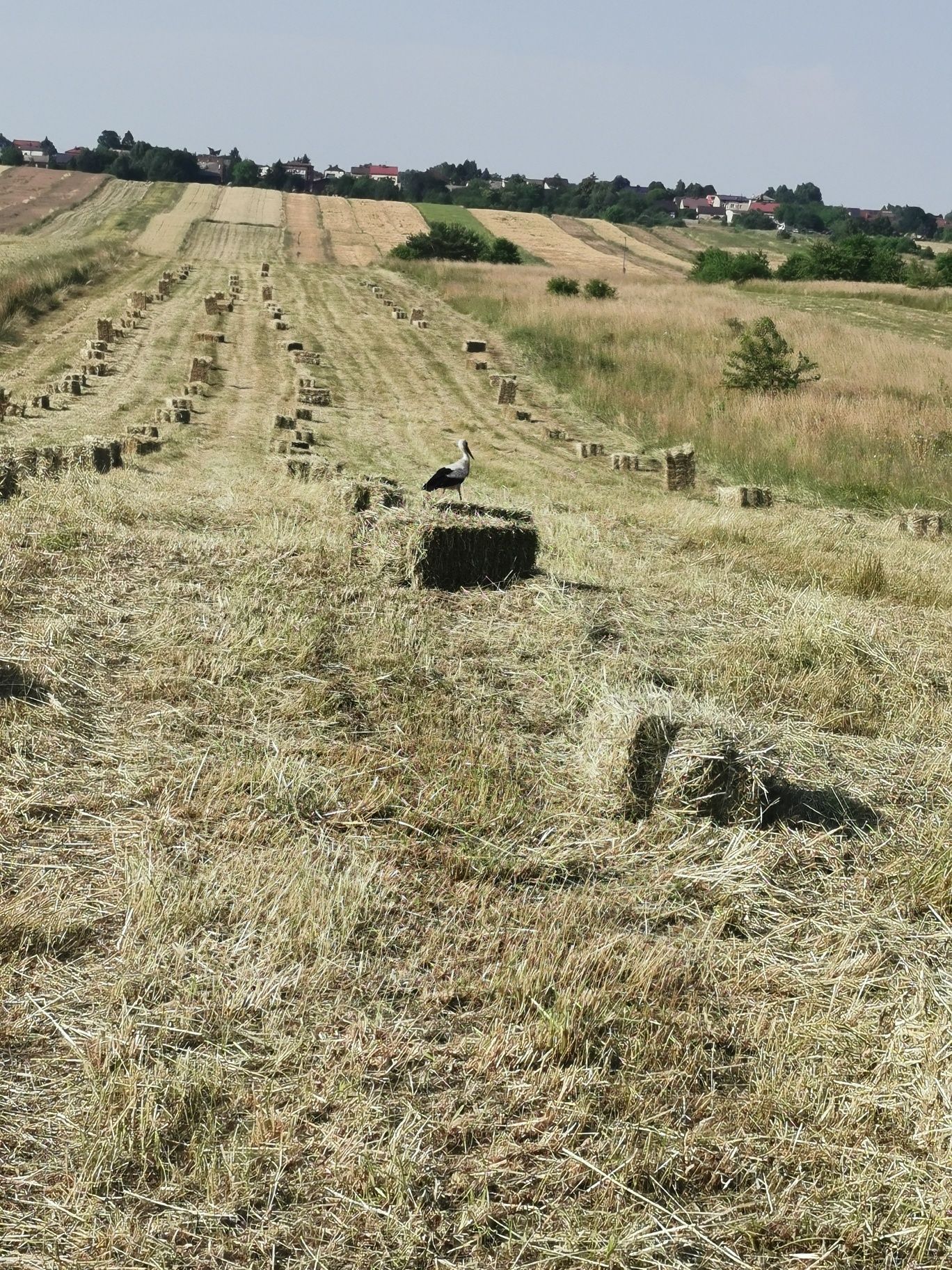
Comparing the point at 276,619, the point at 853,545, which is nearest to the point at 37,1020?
the point at 276,619

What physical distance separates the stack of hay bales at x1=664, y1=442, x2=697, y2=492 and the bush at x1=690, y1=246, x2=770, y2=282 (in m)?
42.3

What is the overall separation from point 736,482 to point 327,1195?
18.5m

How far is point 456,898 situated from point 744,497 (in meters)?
14.1

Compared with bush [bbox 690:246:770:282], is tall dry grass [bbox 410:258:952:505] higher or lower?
lower

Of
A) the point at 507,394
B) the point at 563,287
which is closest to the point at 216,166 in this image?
the point at 563,287

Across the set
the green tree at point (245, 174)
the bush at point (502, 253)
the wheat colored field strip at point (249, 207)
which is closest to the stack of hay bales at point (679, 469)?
the bush at point (502, 253)

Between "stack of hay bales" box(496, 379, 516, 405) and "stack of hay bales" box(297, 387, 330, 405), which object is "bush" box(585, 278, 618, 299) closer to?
"stack of hay bales" box(496, 379, 516, 405)

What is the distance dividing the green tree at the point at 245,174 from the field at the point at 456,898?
417 ft

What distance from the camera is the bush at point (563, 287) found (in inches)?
1763

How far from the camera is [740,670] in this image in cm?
766

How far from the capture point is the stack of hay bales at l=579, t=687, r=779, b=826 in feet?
18.9

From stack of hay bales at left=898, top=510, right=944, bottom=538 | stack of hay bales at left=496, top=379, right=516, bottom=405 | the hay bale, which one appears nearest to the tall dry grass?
stack of hay bales at left=496, top=379, right=516, bottom=405

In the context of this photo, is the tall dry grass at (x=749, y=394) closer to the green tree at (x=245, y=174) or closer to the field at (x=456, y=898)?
the field at (x=456, y=898)

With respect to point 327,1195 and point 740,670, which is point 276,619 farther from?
point 327,1195
